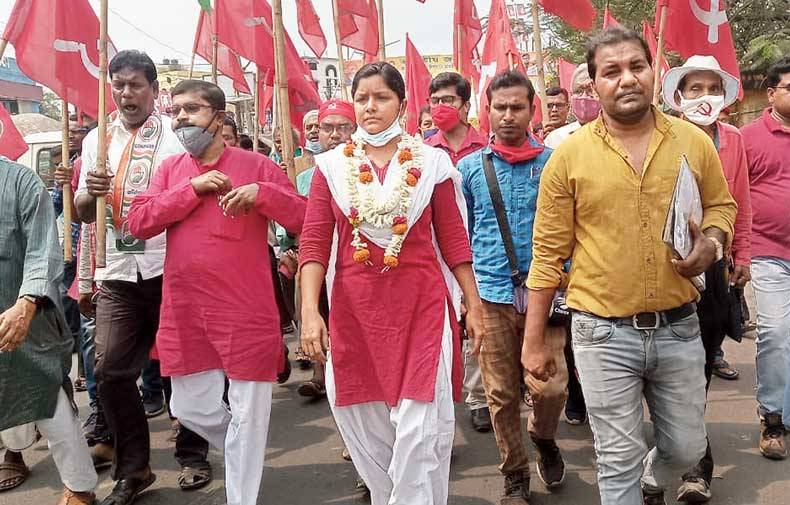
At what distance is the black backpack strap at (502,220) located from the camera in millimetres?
3430

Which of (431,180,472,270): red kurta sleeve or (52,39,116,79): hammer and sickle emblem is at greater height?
(52,39,116,79): hammer and sickle emblem

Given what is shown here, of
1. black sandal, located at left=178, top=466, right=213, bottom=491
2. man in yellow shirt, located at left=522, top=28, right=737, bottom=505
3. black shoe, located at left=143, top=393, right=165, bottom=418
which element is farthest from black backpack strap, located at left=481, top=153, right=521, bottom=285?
black shoe, located at left=143, top=393, right=165, bottom=418

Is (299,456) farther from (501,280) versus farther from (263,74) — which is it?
(263,74)

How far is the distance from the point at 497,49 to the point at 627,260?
591 centimetres

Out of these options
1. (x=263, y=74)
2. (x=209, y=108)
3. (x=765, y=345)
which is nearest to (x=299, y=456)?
(x=209, y=108)

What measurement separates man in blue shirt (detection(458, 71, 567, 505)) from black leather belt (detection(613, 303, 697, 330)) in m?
0.81

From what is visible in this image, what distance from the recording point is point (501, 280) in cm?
347

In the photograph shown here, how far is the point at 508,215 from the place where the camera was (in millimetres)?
3465

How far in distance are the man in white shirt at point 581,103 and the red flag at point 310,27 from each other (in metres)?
4.07

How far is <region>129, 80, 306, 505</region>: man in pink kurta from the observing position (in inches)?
128

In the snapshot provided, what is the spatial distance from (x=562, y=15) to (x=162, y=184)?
4.44 m

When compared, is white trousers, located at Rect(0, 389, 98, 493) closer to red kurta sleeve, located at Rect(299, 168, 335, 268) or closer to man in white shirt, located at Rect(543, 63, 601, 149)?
red kurta sleeve, located at Rect(299, 168, 335, 268)

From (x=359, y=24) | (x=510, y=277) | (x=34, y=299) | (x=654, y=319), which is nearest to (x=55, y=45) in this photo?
(x=34, y=299)

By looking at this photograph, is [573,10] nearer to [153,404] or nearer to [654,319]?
[654,319]
